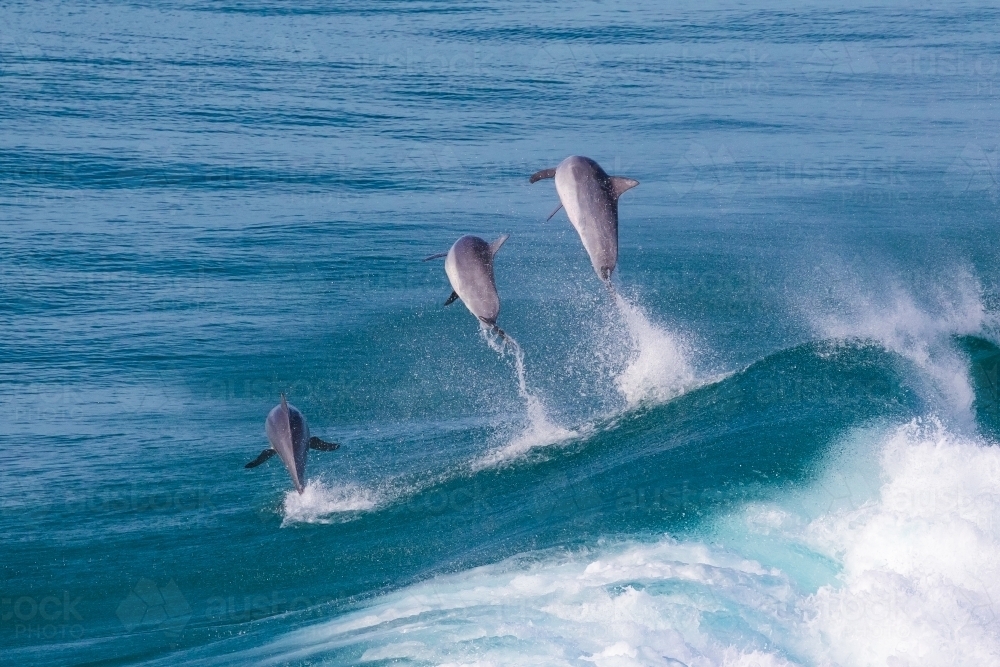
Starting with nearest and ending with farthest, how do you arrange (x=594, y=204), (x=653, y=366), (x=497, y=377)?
→ (x=594, y=204) < (x=653, y=366) < (x=497, y=377)

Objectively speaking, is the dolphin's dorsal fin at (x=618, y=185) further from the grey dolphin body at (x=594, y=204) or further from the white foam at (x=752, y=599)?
the white foam at (x=752, y=599)

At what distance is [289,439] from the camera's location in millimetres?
11367

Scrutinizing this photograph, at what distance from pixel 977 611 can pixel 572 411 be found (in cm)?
571

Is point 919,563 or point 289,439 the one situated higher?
point 289,439

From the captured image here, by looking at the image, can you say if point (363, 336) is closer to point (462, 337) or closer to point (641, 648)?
point (462, 337)

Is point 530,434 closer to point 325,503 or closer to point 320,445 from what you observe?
point 325,503

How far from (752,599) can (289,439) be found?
14.8 feet

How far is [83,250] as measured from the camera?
21.4 meters

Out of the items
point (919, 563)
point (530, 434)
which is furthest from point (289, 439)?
point (919, 563)

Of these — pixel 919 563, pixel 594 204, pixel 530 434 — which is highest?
pixel 594 204

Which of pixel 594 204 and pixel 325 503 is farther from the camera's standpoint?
pixel 325 503

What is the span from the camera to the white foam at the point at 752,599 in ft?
33.1

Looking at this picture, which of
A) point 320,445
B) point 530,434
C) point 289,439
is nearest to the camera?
point 289,439

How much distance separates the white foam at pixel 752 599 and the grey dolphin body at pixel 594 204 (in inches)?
113
